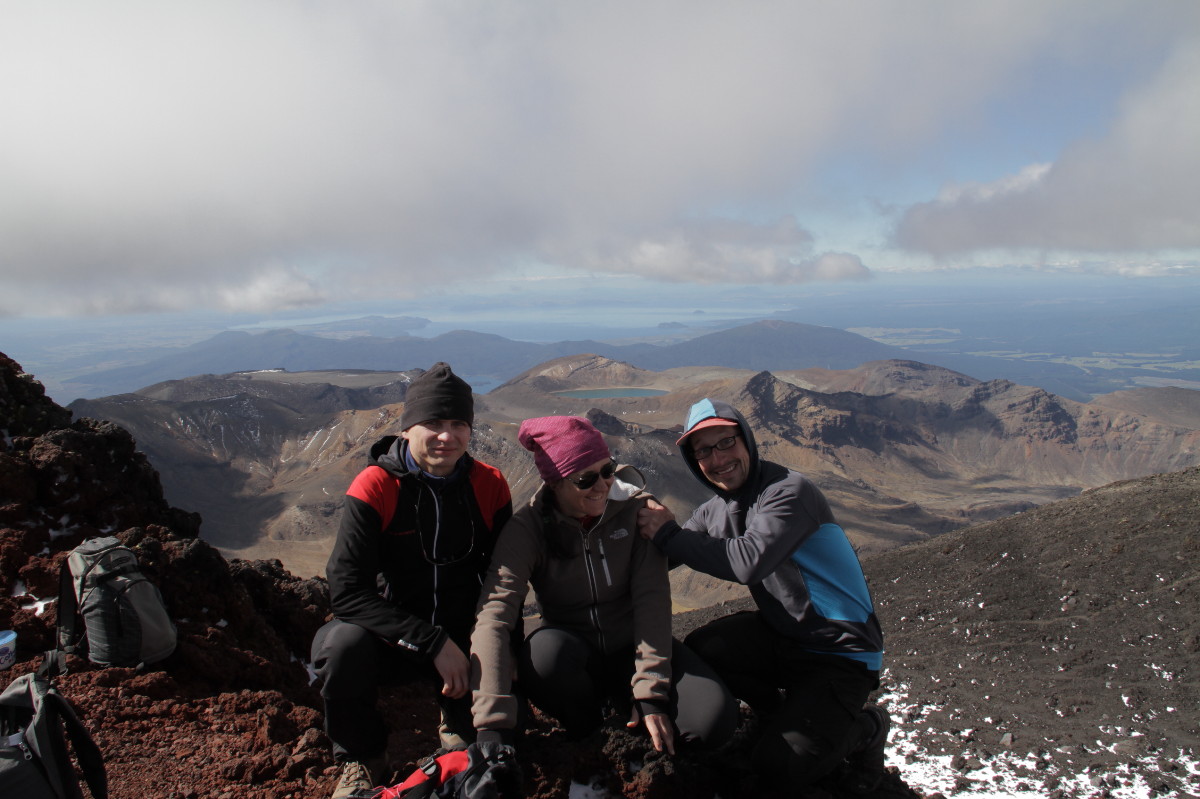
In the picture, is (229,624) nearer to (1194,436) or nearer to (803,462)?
(803,462)

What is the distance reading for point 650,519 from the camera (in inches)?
161

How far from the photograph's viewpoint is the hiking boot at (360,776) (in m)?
3.72

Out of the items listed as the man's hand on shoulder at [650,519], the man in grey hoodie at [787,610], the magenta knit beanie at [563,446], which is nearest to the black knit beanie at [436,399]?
the magenta knit beanie at [563,446]

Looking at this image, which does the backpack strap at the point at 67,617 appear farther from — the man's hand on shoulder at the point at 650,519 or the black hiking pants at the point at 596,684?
the man's hand on shoulder at the point at 650,519

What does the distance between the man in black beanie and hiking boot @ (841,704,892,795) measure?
2.44 m

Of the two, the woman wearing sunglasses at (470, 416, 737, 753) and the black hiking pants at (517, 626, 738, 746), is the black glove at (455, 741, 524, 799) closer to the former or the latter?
the woman wearing sunglasses at (470, 416, 737, 753)

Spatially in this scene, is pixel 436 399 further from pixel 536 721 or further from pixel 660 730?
pixel 536 721

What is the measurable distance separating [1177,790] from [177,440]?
13264 centimetres

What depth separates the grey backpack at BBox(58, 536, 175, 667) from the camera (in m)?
4.76

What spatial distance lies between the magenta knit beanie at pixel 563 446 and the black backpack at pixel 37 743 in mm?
2461

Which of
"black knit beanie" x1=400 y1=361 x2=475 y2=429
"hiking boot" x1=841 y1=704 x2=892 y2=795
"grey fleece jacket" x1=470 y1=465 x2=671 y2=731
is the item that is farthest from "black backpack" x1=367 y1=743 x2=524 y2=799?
"hiking boot" x1=841 y1=704 x2=892 y2=795

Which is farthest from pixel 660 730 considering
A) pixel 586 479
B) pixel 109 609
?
pixel 109 609

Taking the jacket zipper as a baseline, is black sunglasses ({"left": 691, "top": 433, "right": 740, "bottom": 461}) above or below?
above

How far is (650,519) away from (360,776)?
2.22m
